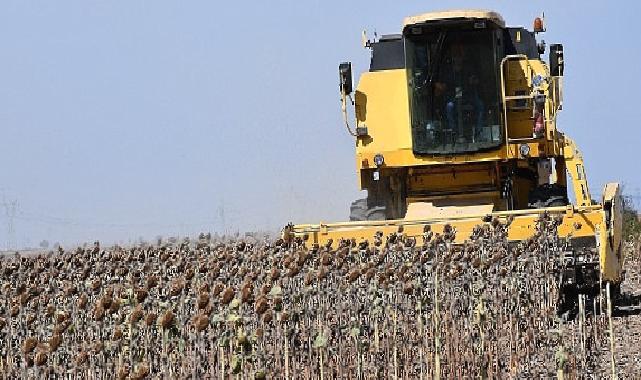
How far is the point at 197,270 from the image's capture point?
1077 cm

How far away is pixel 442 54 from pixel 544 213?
3.69m

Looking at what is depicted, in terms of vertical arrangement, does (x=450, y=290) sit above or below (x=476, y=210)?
below

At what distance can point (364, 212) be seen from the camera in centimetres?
1742

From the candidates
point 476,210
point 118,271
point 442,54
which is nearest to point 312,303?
point 118,271

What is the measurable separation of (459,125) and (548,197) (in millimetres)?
1510

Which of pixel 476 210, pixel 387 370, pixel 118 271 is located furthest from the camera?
pixel 476 210

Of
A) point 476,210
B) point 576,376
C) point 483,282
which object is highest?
point 476,210

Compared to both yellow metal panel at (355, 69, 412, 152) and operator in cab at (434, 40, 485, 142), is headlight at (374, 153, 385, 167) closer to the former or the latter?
yellow metal panel at (355, 69, 412, 152)

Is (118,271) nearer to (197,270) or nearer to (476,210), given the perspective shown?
(197,270)

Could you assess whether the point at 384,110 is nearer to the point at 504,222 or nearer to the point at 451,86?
the point at 451,86

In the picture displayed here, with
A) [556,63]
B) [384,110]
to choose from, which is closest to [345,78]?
[384,110]

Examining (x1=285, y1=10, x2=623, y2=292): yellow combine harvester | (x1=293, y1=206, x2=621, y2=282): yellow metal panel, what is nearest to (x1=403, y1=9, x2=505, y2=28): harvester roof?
(x1=285, y1=10, x2=623, y2=292): yellow combine harvester

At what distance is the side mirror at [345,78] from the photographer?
17109mm

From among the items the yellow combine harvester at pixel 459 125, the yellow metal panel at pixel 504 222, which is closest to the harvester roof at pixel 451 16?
the yellow combine harvester at pixel 459 125
